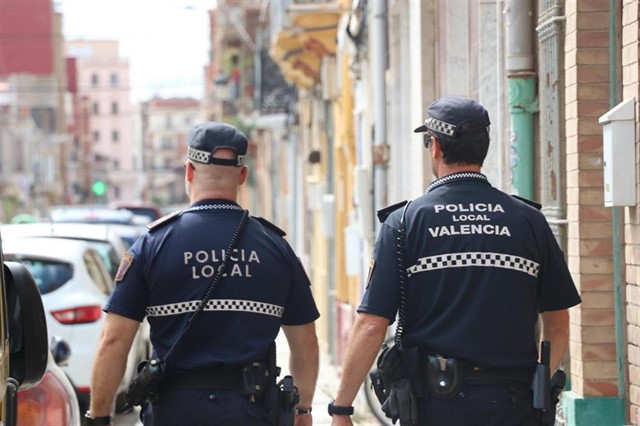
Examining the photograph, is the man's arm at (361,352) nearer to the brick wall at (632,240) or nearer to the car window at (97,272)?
the brick wall at (632,240)

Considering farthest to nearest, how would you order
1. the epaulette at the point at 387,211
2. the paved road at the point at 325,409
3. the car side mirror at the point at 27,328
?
the paved road at the point at 325,409 < the epaulette at the point at 387,211 < the car side mirror at the point at 27,328

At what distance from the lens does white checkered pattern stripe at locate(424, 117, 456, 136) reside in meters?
5.55

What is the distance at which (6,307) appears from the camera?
537 cm

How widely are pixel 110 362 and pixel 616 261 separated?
3.24 metres

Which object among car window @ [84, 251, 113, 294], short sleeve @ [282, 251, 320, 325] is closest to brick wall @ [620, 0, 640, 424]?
short sleeve @ [282, 251, 320, 325]

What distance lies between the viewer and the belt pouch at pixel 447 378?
5.28 meters

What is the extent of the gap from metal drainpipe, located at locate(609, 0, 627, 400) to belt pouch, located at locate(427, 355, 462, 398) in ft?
8.88

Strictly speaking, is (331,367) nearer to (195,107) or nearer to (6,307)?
(6,307)

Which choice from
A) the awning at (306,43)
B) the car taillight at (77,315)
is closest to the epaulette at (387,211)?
the car taillight at (77,315)

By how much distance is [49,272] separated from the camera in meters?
12.6

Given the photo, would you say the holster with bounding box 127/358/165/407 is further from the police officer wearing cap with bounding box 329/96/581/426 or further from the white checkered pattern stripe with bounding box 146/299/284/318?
the police officer wearing cap with bounding box 329/96/581/426

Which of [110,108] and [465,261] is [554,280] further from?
[110,108]

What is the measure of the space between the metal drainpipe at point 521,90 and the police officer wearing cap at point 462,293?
3496 mm

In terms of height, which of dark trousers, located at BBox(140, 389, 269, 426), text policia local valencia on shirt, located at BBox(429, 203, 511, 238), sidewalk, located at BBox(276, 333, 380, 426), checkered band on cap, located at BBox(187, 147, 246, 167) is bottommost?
sidewalk, located at BBox(276, 333, 380, 426)
